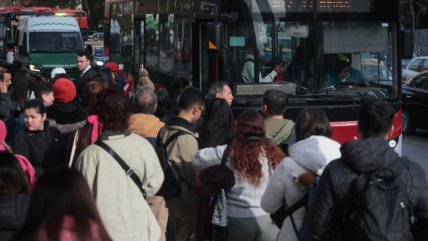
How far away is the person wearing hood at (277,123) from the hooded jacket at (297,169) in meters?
1.62

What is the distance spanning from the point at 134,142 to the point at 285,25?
591cm

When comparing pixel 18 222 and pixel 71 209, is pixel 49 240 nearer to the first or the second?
pixel 71 209

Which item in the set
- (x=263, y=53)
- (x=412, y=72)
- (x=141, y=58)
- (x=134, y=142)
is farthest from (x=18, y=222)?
(x=412, y=72)

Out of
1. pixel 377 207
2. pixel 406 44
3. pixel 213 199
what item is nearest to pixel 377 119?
pixel 377 207

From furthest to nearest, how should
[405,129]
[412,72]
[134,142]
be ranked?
[412,72]
[405,129]
[134,142]

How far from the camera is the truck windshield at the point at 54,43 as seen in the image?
3045cm

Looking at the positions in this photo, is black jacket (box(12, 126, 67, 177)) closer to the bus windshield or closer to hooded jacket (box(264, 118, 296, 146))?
hooded jacket (box(264, 118, 296, 146))

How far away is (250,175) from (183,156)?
0.71m

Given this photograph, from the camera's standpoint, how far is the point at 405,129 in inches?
766

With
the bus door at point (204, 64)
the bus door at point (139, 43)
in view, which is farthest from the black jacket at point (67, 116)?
the bus door at point (139, 43)

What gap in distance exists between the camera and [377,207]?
4.39 m

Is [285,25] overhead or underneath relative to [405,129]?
overhead

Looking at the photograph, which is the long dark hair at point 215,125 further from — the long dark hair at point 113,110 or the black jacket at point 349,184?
the black jacket at point 349,184

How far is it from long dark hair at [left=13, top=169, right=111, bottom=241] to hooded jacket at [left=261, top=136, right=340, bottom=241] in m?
2.46
